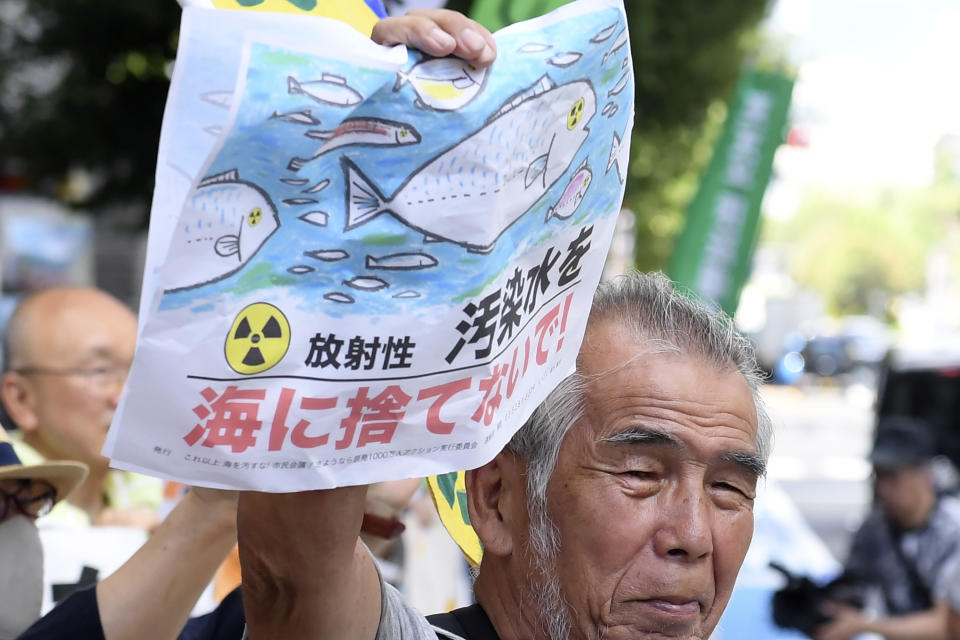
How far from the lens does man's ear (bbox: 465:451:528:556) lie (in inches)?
68.7

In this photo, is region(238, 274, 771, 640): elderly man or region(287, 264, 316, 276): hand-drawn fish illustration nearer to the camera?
region(287, 264, 316, 276): hand-drawn fish illustration

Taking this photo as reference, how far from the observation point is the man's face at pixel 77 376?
10.7 ft

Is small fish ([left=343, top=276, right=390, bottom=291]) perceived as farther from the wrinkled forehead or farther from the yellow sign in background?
the wrinkled forehead

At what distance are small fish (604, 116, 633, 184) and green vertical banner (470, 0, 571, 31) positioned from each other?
187 cm

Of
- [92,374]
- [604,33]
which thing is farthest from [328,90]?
[92,374]

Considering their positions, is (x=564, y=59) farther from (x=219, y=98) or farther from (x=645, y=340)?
(x=645, y=340)

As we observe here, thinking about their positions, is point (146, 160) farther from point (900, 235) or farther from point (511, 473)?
point (900, 235)

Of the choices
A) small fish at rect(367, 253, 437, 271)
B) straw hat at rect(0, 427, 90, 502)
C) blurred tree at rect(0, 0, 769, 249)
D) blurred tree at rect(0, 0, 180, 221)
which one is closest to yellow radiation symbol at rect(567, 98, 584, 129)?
small fish at rect(367, 253, 437, 271)

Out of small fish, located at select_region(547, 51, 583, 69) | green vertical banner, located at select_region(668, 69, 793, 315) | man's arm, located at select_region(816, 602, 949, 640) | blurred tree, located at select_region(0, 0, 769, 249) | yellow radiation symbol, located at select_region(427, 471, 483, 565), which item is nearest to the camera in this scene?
small fish, located at select_region(547, 51, 583, 69)

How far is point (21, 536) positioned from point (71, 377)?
53.0 inches

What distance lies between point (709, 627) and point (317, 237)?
37.1 inches

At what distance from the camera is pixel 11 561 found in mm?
1964

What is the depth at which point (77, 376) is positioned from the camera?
326 cm

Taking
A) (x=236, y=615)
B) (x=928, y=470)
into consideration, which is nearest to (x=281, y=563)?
(x=236, y=615)
